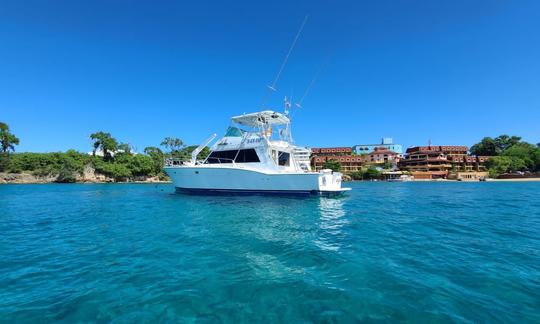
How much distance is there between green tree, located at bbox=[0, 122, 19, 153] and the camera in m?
53.6

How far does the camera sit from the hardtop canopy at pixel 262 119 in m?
19.6

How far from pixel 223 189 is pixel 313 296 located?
16432 millimetres

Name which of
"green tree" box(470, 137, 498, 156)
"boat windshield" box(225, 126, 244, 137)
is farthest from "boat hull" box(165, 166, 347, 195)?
"green tree" box(470, 137, 498, 156)

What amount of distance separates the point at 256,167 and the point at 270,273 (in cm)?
1494

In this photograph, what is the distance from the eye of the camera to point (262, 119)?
20.4 metres

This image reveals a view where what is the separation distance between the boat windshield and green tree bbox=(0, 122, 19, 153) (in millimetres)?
61628

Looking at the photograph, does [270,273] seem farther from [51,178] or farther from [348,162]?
[348,162]

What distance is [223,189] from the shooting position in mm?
19609

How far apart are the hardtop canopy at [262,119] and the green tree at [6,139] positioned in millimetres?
61947

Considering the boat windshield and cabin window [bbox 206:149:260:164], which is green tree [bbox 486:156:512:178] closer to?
cabin window [bbox 206:149:260:164]

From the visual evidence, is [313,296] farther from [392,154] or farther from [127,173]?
[392,154]

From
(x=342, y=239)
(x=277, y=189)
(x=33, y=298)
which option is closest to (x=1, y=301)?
(x=33, y=298)

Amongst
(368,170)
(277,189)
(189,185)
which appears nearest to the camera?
(277,189)

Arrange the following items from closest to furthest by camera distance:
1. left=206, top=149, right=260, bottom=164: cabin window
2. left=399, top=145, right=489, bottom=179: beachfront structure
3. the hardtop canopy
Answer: the hardtop canopy → left=206, top=149, right=260, bottom=164: cabin window → left=399, top=145, right=489, bottom=179: beachfront structure
